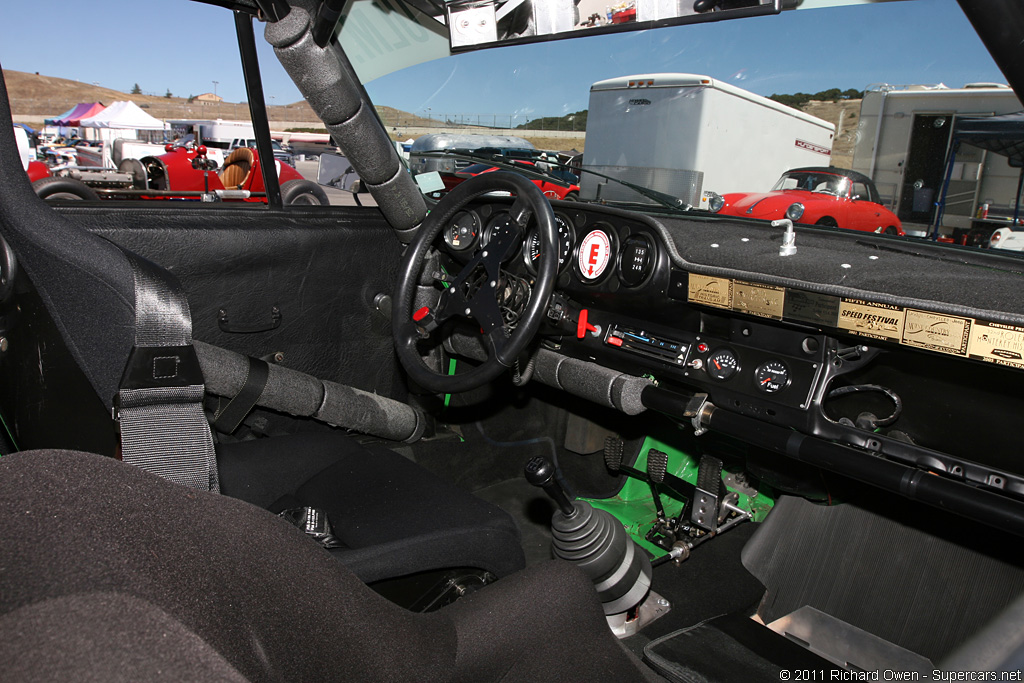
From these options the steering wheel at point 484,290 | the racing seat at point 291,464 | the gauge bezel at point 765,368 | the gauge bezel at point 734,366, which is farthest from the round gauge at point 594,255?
the racing seat at point 291,464

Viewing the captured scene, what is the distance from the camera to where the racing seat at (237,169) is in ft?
14.7

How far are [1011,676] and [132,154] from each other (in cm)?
1154

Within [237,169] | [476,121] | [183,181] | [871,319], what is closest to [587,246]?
[476,121]

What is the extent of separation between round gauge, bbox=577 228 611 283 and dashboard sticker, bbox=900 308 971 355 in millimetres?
897

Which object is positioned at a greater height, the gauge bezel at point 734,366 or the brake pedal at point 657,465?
the gauge bezel at point 734,366

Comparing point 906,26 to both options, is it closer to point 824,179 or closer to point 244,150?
point 824,179

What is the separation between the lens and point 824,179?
1.83 metres

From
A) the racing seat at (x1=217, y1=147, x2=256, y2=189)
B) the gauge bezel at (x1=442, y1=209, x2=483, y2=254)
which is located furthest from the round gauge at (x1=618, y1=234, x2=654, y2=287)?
the racing seat at (x1=217, y1=147, x2=256, y2=189)

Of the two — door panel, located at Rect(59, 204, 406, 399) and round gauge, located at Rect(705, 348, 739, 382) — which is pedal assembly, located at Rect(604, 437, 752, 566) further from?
door panel, located at Rect(59, 204, 406, 399)

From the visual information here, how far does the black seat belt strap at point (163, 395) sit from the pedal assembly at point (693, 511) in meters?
1.76

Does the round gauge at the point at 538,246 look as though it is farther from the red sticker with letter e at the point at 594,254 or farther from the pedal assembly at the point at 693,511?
the pedal assembly at the point at 693,511

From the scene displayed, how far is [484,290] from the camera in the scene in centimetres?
203

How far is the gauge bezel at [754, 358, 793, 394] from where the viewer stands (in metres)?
1.80

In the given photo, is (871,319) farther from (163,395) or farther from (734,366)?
(163,395)
